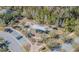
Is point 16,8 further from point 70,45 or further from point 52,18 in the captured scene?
point 70,45

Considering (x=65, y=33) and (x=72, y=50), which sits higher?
(x=65, y=33)

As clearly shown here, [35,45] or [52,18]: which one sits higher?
[52,18]
